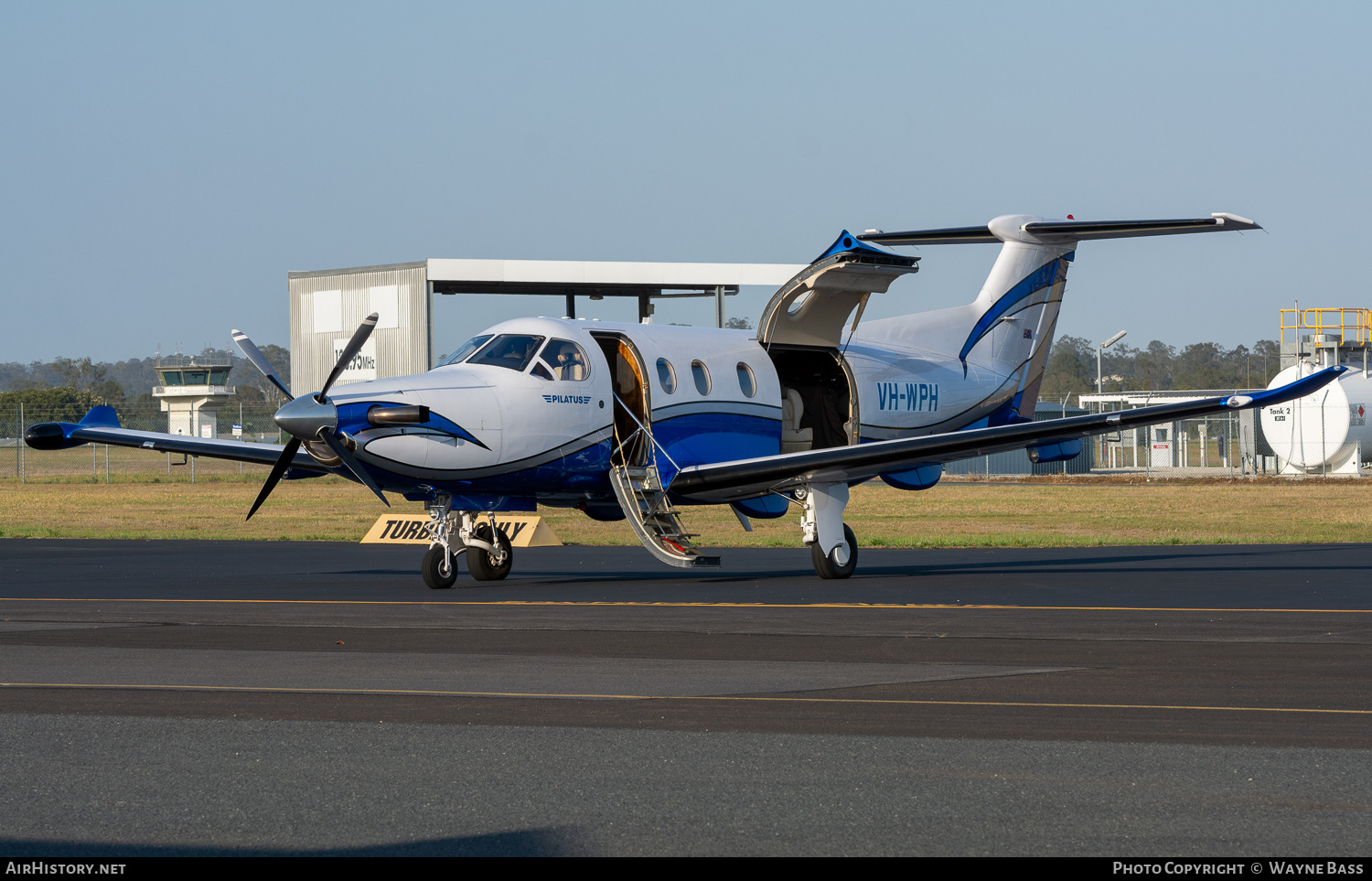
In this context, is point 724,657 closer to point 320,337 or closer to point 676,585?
point 676,585

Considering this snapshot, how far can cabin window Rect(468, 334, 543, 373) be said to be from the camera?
18250 millimetres

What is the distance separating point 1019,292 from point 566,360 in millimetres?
9514

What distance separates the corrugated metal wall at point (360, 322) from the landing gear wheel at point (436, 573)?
102 ft

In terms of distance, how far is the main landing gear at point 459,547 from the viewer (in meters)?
17.9

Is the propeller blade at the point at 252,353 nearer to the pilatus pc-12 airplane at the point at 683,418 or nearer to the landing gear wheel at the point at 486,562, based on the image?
the pilatus pc-12 airplane at the point at 683,418

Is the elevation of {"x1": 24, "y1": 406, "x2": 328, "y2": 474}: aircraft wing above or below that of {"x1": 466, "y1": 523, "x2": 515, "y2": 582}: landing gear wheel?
above

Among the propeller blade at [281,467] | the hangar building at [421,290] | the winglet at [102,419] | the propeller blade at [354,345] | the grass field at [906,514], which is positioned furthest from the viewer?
the hangar building at [421,290]

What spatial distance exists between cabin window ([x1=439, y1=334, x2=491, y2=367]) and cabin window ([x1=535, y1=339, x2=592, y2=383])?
875mm

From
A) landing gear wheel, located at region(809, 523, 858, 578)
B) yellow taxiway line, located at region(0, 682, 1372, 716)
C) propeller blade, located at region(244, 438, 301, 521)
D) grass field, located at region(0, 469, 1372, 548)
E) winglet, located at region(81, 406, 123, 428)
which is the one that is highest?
winglet, located at region(81, 406, 123, 428)

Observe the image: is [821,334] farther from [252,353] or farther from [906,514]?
[906,514]

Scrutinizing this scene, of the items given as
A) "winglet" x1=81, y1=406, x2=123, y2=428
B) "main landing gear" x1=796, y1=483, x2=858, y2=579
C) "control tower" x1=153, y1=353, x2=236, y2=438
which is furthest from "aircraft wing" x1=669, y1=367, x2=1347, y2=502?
"control tower" x1=153, y1=353, x2=236, y2=438

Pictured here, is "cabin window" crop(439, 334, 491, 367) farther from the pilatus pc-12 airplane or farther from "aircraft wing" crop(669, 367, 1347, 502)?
"aircraft wing" crop(669, 367, 1347, 502)

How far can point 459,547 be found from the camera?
1839 cm

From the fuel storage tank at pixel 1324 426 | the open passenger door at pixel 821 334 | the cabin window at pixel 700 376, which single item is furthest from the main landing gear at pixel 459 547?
the fuel storage tank at pixel 1324 426
